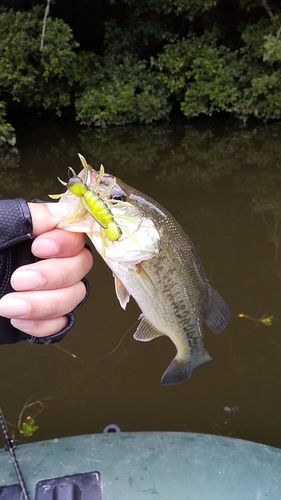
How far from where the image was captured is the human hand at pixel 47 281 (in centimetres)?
122

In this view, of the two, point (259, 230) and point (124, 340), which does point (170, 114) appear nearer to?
point (259, 230)

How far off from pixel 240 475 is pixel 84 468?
691 millimetres

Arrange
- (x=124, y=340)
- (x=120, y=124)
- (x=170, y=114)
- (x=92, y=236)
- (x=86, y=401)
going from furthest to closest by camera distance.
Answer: (x=170, y=114), (x=120, y=124), (x=124, y=340), (x=86, y=401), (x=92, y=236)

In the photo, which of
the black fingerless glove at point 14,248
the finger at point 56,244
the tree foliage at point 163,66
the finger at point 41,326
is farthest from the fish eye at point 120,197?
the tree foliage at point 163,66

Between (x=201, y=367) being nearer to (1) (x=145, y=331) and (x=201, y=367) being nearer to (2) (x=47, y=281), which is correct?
(1) (x=145, y=331)

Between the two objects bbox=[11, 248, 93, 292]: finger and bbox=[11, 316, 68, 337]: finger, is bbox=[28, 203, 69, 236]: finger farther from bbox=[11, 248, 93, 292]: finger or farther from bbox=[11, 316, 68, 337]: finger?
bbox=[11, 316, 68, 337]: finger

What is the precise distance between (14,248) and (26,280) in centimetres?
23

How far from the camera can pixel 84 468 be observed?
1.95 m

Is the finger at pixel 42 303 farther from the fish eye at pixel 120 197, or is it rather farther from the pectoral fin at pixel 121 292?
the fish eye at pixel 120 197

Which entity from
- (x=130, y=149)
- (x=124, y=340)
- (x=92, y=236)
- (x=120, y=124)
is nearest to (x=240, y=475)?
(x=92, y=236)

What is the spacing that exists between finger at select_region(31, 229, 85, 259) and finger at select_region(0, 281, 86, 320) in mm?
113

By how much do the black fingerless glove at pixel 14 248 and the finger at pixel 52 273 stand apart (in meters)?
0.10

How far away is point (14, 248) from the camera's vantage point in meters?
1.42

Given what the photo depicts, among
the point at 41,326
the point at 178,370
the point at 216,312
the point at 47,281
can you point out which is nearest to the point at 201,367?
the point at 178,370
